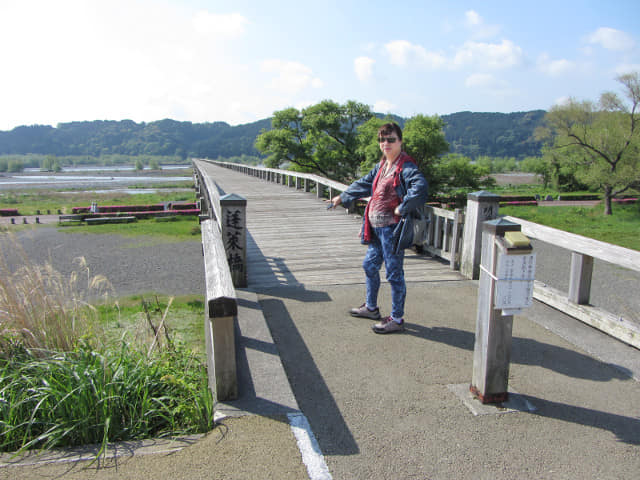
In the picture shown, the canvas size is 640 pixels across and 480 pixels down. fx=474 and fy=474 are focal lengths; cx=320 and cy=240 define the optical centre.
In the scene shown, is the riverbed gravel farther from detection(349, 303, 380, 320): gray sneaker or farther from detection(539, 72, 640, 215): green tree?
detection(539, 72, 640, 215): green tree

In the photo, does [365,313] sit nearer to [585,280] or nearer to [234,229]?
[234,229]

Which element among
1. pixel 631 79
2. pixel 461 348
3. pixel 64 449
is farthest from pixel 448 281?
pixel 631 79

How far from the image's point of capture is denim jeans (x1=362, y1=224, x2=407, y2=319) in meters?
3.97

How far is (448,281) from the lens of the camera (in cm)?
583

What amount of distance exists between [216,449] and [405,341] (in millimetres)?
1975

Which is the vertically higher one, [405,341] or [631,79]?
[631,79]

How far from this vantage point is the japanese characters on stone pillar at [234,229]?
5363 millimetres

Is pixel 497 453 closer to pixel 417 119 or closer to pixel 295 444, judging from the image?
pixel 295 444

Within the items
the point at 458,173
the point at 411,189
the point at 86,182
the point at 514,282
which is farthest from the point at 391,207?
the point at 86,182

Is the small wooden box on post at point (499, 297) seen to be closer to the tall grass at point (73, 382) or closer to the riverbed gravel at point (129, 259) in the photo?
the tall grass at point (73, 382)

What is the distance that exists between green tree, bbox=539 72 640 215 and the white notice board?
3421 cm

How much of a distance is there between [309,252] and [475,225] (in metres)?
2.81

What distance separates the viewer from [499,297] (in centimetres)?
263

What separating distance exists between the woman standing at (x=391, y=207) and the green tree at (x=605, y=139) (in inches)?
1310
